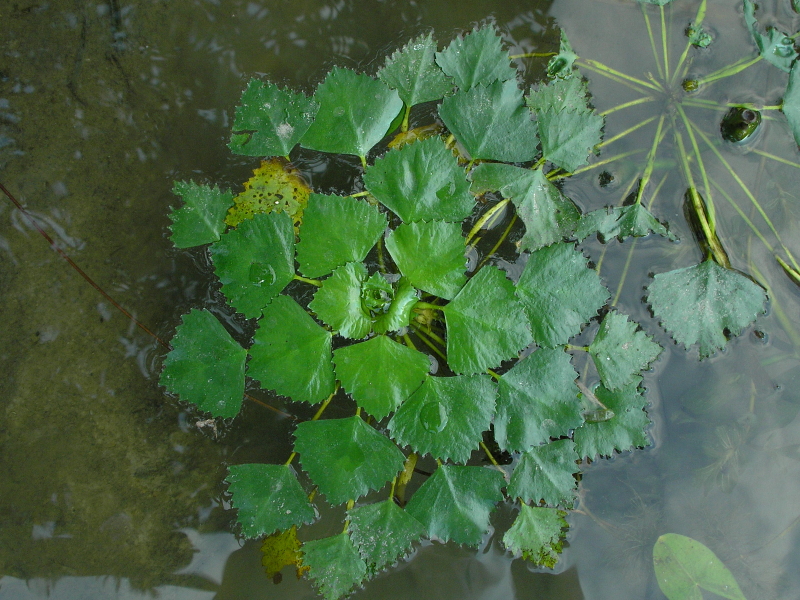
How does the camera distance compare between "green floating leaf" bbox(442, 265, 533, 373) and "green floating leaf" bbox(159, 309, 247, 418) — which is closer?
"green floating leaf" bbox(442, 265, 533, 373)

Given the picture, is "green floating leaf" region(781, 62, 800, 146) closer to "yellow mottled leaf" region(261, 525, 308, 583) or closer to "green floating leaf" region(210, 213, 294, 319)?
"green floating leaf" region(210, 213, 294, 319)

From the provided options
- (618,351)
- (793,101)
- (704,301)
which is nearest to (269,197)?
(618,351)

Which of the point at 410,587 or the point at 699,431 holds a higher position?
the point at 699,431

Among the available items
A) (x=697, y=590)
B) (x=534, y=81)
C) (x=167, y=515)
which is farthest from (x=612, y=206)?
(x=167, y=515)

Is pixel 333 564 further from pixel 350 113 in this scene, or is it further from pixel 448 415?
pixel 350 113

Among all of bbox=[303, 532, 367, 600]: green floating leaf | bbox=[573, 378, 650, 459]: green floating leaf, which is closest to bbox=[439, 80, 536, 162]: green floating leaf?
bbox=[573, 378, 650, 459]: green floating leaf

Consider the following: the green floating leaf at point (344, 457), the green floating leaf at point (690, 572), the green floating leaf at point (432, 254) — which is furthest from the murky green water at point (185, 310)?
the green floating leaf at point (432, 254)

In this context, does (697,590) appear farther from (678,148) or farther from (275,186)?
(275,186)
